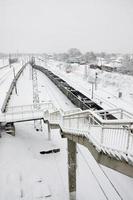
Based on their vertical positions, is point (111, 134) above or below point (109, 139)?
above

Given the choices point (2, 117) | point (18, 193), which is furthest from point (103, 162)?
point (2, 117)

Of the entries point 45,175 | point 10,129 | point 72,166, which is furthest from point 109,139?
point 10,129

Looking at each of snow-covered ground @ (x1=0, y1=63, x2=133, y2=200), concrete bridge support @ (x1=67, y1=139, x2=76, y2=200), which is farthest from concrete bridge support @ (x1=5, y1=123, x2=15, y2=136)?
concrete bridge support @ (x1=67, y1=139, x2=76, y2=200)

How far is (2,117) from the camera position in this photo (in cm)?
1463

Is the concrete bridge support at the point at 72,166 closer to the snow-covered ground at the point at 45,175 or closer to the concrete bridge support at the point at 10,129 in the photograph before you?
the snow-covered ground at the point at 45,175

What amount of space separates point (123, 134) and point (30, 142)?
10.5 meters

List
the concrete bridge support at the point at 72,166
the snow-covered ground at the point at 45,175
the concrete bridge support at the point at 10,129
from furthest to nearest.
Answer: the concrete bridge support at the point at 10,129
the snow-covered ground at the point at 45,175
the concrete bridge support at the point at 72,166

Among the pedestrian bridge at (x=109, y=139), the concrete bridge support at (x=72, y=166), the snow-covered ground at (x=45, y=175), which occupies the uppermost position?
the pedestrian bridge at (x=109, y=139)

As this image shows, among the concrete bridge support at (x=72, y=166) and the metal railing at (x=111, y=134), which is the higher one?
the metal railing at (x=111, y=134)

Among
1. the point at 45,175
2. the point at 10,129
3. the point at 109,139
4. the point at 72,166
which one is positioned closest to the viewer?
the point at 109,139

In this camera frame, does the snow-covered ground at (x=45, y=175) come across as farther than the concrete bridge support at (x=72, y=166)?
Yes

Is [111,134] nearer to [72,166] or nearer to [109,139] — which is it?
[109,139]

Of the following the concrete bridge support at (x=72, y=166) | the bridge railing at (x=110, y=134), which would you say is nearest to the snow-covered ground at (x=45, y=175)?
the concrete bridge support at (x=72, y=166)

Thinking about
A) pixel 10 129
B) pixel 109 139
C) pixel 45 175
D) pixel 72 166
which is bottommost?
pixel 45 175
